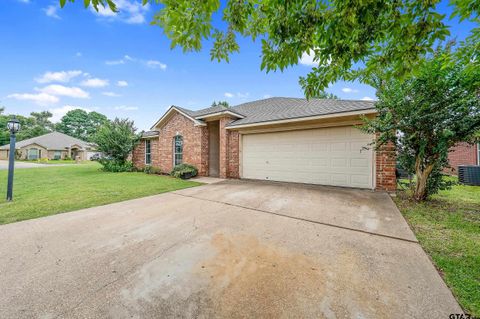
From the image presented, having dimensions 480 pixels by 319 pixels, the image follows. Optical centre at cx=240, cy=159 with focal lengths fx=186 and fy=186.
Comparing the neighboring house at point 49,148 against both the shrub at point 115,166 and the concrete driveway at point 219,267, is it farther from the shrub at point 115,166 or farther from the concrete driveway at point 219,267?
the concrete driveway at point 219,267

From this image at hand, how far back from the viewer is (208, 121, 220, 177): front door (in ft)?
35.1

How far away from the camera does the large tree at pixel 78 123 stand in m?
52.2

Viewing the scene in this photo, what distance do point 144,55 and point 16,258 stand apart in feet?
37.2

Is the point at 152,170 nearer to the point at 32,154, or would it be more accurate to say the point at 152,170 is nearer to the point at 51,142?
the point at 32,154

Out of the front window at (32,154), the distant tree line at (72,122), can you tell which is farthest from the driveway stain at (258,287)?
the distant tree line at (72,122)

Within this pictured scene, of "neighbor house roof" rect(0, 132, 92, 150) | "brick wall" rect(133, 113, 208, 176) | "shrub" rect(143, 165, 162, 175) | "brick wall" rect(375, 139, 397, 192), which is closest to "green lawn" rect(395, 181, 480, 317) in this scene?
"brick wall" rect(375, 139, 397, 192)

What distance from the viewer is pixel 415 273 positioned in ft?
6.81

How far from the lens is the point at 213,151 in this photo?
10789 millimetres

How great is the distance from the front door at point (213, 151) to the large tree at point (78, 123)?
55086 millimetres

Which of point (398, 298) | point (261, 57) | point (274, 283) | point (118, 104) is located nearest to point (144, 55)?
point (261, 57)

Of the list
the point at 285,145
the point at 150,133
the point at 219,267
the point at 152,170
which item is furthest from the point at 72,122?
the point at 219,267

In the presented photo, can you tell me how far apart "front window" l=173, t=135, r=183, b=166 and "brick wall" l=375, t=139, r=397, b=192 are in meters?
9.71

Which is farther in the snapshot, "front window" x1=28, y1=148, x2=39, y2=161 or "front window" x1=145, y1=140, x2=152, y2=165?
"front window" x1=28, y1=148, x2=39, y2=161

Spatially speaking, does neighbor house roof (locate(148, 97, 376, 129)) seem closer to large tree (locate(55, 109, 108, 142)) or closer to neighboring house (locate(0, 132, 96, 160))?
neighboring house (locate(0, 132, 96, 160))
